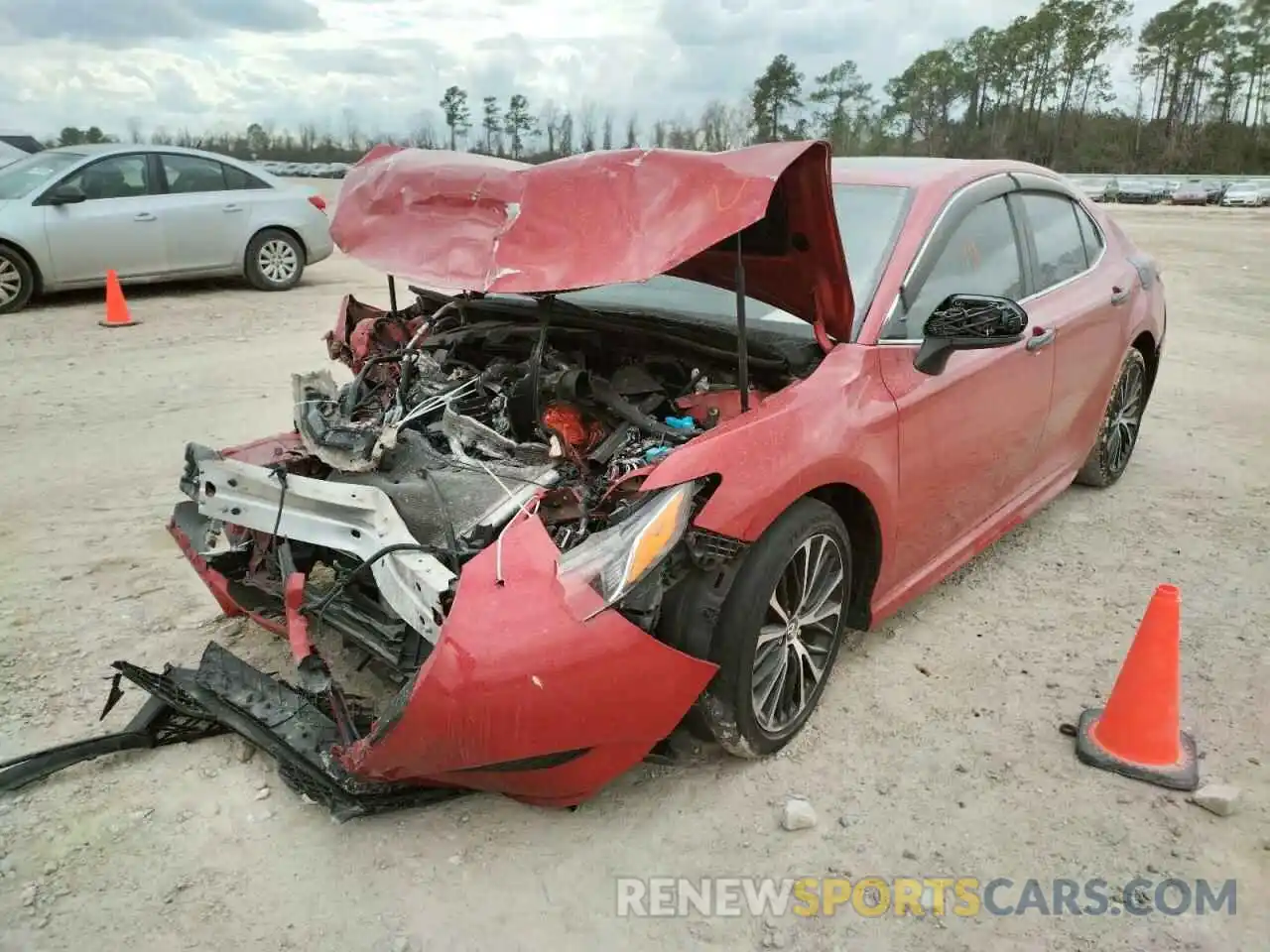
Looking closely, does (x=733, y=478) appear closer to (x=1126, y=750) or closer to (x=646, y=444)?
(x=646, y=444)

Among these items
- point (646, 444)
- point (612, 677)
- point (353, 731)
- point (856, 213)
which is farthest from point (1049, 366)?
point (353, 731)

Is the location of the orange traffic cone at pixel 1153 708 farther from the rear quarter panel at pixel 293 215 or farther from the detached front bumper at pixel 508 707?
the rear quarter panel at pixel 293 215

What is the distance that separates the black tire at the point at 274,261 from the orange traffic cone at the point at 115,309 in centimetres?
182

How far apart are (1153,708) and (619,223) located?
2.16 meters

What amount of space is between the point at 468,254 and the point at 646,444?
Answer: 817mm

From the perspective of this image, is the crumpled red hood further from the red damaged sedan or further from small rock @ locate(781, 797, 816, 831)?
small rock @ locate(781, 797, 816, 831)

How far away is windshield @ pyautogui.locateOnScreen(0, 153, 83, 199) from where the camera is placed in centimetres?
975

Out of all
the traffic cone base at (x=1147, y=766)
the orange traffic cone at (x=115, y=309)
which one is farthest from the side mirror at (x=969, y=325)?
the orange traffic cone at (x=115, y=309)

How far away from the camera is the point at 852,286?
3246 mm

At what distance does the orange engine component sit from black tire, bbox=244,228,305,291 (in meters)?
9.19

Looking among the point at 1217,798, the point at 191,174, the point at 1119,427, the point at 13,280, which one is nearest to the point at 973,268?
the point at 1217,798

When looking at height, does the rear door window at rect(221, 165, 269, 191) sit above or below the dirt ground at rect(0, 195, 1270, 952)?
above

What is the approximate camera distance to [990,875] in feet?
8.25

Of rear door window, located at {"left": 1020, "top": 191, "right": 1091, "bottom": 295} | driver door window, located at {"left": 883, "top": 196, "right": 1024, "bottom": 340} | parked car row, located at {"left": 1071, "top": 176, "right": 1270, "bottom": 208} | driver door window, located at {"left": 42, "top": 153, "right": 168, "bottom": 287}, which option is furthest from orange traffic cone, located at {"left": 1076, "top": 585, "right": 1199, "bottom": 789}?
parked car row, located at {"left": 1071, "top": 176, "right": 1270, "bottom": 208}
